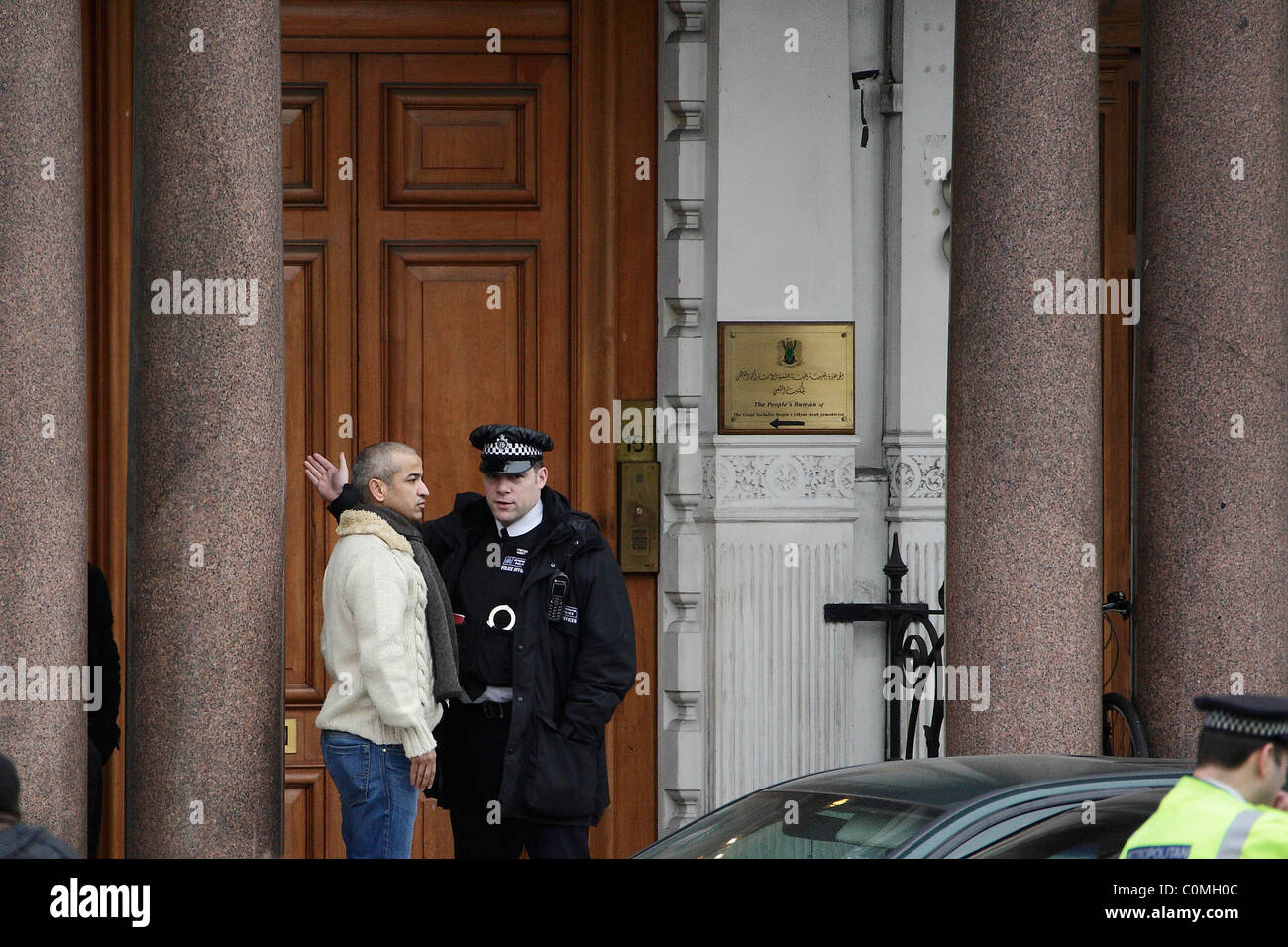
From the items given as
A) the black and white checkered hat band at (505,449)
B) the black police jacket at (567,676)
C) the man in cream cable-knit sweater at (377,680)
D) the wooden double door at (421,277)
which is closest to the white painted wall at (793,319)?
the wooden double door at (421,277)

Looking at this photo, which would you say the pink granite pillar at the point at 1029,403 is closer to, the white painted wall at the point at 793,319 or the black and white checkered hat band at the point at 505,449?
the white painted wall at the point at 793,319

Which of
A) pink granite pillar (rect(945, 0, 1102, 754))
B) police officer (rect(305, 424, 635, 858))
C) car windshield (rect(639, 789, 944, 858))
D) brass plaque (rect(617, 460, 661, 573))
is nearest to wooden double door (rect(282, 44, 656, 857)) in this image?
brass plaque (rect(617, 460, 661, 573))

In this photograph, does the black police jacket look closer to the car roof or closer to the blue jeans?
the blue jeans

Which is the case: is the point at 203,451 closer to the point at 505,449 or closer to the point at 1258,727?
the point at 505,449

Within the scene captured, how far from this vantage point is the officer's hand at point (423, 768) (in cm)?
560

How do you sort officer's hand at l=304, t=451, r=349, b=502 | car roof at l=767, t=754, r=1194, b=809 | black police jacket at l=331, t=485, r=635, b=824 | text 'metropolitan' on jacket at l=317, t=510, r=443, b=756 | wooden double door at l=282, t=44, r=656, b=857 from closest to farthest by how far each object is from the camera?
car roof at l=767, t=754, r=1194, b=809
text 'metropolitan' on jacket at l=317, t=510, r=443, b=756
black police jacket at l=331, t=485, r=635, b=824
officer's hand at l=304, t=451, r=349, b=502
wooden double door at l=282, t=44, r=656, b=857

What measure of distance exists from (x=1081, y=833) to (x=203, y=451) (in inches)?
136

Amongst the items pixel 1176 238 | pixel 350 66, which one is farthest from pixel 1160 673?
pixel 350 66

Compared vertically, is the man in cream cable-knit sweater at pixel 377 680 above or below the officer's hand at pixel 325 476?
below

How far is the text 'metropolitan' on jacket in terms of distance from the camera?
551 cm

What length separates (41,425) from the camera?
18.4ft

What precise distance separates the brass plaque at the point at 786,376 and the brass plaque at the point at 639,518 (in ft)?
1.76

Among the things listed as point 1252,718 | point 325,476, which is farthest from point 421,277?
point 1252,718
